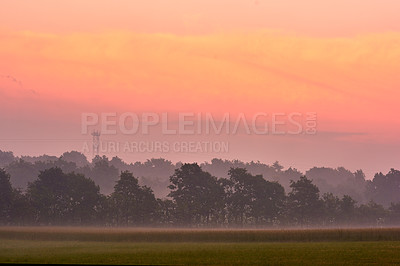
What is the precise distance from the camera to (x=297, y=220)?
165m

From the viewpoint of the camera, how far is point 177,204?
159 meters

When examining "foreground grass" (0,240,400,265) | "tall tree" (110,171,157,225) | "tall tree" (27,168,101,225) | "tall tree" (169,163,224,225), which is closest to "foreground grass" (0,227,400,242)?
"foreground grass" (0,240,400,265)

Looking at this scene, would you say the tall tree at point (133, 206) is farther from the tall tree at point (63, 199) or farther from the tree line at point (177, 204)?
the tall tree at point (63, 199)

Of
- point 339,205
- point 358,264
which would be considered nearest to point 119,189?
point 339,205

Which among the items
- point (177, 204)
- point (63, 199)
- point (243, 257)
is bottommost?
point (243, 257)

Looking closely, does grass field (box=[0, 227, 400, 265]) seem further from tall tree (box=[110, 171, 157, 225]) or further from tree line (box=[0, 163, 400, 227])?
tall tree (box=[110, 171, 157, 225])

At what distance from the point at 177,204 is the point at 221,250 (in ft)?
294

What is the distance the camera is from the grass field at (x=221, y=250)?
5666 cm

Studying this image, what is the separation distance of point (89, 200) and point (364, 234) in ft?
274

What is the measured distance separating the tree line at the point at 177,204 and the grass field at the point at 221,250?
1770 inches

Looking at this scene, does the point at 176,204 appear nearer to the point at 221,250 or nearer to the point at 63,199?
the point at 63,199

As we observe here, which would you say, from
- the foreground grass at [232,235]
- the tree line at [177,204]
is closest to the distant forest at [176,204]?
the tree line at [177,204]

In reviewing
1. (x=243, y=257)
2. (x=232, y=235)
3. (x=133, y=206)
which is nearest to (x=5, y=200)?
(x=133, y=206)

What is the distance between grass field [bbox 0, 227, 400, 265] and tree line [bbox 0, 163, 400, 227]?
45.0m
